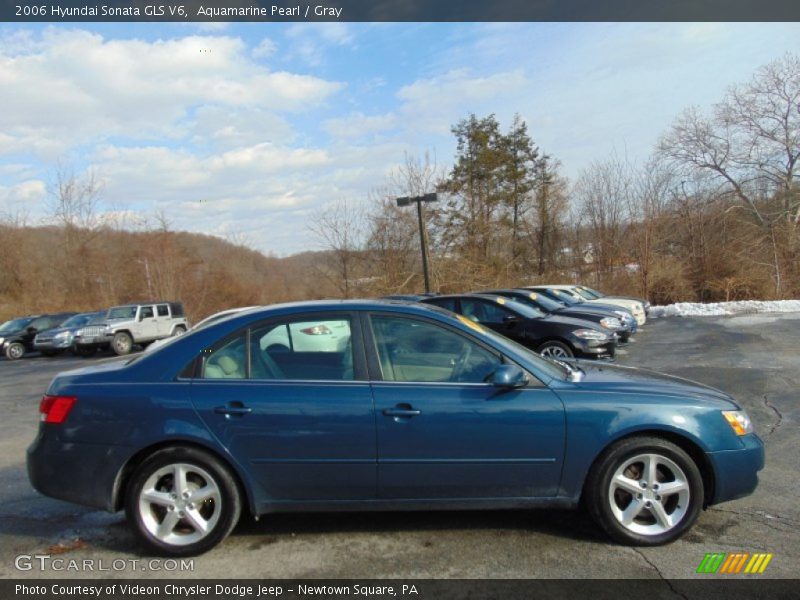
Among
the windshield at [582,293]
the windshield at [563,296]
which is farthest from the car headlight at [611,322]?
the windshield at [582,293]

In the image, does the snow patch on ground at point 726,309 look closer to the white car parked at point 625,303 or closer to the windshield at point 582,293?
the windshield at point 582,293

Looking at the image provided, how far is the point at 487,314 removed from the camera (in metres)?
10.3

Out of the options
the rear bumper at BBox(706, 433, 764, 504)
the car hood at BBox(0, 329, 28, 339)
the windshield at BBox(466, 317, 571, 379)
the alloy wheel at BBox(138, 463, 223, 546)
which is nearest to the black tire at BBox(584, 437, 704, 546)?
the rear bumper at BBox(706, 433, 764, 504)

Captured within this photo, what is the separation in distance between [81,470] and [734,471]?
414 cm

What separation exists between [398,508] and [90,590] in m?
1.82

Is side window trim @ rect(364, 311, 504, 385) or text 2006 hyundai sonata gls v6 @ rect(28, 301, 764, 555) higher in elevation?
side window trim @ rect(364, 311, 504, 385)

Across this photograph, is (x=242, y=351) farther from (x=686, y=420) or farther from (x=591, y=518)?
(x=686, y=420)

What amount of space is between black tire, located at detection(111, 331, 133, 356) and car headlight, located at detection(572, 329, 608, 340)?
16.6 metres

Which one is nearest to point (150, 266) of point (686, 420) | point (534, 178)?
point (534, 178)

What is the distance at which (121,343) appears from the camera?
19.5 metres

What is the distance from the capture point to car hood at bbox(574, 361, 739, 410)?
3455 millimetres

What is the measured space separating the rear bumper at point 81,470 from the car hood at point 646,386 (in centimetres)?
300

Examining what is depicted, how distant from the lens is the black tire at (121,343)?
19234 mm

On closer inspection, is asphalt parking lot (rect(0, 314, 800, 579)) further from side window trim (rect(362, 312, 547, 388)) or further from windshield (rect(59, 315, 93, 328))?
windshield (rect(59, 315, 93, 328))
